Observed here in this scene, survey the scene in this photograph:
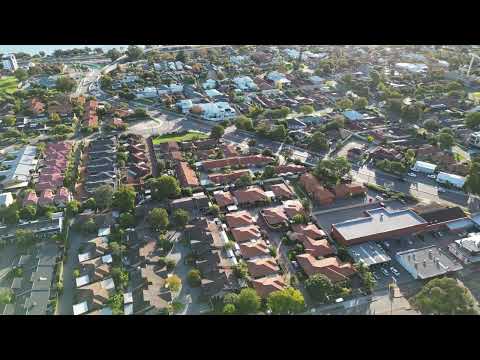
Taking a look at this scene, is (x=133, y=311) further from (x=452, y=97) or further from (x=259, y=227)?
(x=452, y=97)

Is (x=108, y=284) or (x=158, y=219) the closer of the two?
(x=108, y=284)

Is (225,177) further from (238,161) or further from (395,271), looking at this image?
(395,271)

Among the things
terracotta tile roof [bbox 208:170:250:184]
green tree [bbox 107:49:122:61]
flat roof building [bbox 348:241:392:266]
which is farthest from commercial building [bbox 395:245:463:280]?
green tree [bbox 107:49:122:61]

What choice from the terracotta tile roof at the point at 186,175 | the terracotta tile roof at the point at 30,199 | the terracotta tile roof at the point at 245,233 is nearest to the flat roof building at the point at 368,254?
the terracotta tile roof at the point at 245,233

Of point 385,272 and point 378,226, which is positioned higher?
point 378,226

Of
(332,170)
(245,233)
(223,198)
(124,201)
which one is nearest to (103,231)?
(124,201)

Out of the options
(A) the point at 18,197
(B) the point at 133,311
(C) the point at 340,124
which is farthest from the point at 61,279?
(C) the point at 340,124

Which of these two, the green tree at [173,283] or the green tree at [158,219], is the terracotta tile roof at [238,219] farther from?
the green tree at [173,283]
